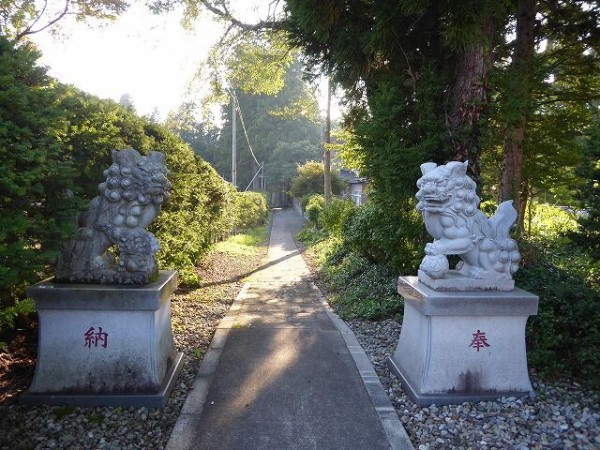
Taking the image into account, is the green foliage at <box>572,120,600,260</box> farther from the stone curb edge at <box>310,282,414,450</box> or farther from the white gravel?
the stone curb edge at <box>310,282,414,450</box>

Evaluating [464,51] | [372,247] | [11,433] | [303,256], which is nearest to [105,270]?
[11,433]

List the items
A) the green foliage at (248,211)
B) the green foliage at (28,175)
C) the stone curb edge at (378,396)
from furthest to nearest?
the green foliage at (248,211)
the stone curb edge at (378,396)
the green foliage at (28,175)

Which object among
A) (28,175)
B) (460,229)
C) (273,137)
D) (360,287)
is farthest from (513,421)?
(273,137)

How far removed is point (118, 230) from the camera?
351cm

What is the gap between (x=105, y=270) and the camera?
3.54m

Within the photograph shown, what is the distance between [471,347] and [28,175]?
12.2 ft

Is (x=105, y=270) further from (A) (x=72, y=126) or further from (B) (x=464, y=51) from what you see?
(B) (x=464, y=51)

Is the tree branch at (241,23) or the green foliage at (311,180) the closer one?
the tree branch at (241,23)

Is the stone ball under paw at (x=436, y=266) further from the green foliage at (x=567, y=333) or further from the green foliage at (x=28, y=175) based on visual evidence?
the green foliage at (x=28, y=175)

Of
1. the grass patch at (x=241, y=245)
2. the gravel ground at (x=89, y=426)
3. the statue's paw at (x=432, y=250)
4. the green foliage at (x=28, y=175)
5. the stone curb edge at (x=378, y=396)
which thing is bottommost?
the gravel ground at (x=89, y=426)

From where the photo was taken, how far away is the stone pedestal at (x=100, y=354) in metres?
3.35

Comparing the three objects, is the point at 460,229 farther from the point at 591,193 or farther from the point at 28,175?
the point at 28,175

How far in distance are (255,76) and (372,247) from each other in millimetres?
7087

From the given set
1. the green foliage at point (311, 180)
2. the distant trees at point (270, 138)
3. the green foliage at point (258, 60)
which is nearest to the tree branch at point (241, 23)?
the green foliage at point (258, 60)
